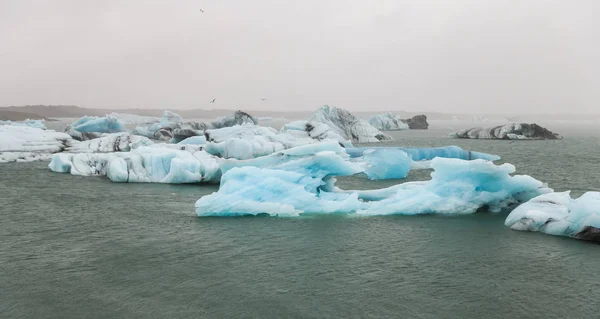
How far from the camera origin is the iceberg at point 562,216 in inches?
479

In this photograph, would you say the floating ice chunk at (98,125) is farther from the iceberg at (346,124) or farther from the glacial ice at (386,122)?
the glacial ice at (386,122)

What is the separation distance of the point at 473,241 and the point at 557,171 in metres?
16.8

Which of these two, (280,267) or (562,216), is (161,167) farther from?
(562,216)

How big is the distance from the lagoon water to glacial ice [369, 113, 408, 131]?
54563 mm

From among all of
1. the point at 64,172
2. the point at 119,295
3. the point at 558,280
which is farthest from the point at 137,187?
the point at 558,280

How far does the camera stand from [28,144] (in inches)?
1262

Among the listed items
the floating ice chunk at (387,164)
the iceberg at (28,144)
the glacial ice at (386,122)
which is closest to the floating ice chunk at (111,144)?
the iceberg at (28,144)

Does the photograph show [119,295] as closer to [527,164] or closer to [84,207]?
[84,207]

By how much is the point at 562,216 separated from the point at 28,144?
30405 mm

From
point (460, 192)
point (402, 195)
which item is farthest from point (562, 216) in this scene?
point (402, 195)

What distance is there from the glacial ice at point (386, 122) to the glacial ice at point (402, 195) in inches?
2121

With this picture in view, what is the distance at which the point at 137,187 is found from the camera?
21.5 meters

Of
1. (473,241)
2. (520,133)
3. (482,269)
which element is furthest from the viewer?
(520,133)

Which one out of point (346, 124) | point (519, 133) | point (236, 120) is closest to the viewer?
point (346, 124)
